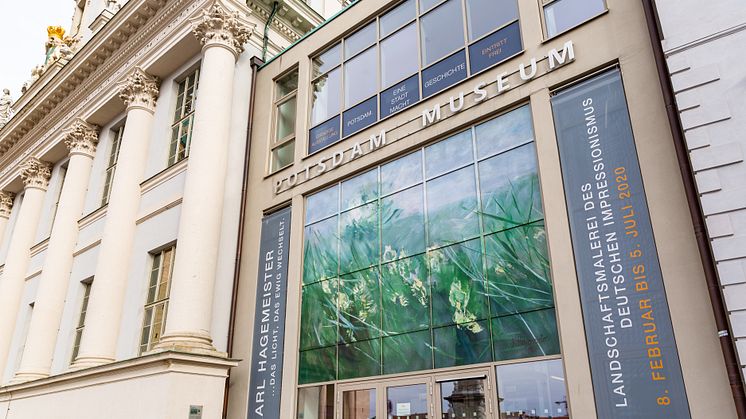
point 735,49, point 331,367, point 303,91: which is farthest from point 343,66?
point 735,49

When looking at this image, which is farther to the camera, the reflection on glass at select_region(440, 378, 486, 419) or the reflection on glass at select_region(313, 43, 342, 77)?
the reflection on glass at select_region(313, 43, 342, 77)

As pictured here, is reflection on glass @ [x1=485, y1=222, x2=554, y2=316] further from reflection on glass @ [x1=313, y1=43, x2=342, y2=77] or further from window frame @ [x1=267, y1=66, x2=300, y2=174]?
reflection on glass @ [x1=313, y1=43, x2=342, y2=77]

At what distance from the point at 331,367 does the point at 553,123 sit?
5711 millimetres

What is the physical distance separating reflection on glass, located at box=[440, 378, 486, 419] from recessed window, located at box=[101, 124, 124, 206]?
13.4 metres

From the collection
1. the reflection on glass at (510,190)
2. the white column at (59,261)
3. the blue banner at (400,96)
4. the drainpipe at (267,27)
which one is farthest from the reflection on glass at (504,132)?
the white column at (59,261)

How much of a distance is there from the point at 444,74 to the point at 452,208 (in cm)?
266

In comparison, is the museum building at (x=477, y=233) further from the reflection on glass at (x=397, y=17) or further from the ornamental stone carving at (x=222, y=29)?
the ornamental stone carving at (x=222, y=29)

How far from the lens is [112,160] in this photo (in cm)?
1852

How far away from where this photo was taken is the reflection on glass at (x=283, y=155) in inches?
516

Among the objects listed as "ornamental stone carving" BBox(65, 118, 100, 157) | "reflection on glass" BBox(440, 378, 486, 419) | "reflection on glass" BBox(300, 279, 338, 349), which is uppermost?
"ornamental stone carving" BBox(65, 118, 100, 157)

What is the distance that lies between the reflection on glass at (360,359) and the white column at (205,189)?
3.00 metres

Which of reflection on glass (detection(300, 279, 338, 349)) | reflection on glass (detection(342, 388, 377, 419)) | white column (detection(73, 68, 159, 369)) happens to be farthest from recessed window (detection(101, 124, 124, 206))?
reflection on glass (detection(342, 388, 377, 419))

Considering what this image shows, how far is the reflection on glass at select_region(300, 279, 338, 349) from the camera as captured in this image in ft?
34.4

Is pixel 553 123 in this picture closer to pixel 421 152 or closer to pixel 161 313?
pixel 421 152
